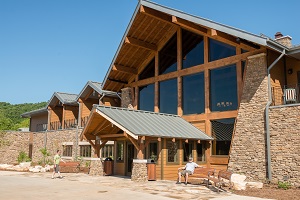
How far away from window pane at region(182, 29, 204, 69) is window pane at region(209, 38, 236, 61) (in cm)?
63

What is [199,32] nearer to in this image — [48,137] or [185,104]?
[185,104]

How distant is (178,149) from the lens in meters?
16.6

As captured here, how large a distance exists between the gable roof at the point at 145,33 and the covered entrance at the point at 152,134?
5092 mm

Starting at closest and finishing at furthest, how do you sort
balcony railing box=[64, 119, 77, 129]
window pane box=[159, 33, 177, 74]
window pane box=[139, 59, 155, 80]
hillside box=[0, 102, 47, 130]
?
1. window pane box=[159, 33, 177, 74]
2. window pane box=[139, 59, 155, 80]
3. balcony railing box=[64, 119, 77, 129]
4. hillside box=[0, 102, 47, 130]

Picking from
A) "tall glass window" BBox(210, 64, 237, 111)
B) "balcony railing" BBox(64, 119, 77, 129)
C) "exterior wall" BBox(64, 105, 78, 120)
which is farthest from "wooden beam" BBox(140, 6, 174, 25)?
"exterior wall" BBox(64, 105, 78, 120)

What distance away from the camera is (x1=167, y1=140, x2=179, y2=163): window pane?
1633 cm

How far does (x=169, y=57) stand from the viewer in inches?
798

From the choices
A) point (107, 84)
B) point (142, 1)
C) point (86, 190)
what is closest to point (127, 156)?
point (107, 84)

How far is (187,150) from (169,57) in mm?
6340

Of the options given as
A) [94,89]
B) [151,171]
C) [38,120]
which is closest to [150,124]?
[151,171]

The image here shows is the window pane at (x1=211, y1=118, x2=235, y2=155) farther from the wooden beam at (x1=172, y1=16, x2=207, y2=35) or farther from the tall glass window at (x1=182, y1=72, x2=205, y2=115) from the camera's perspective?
the wooden beam at (x1=172, y1=16, x2=207, y2=35)

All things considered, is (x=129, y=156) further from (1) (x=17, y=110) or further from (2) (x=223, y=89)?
(1) (x=17, y=110)

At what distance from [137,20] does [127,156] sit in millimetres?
8281

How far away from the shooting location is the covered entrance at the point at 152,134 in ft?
49.8
